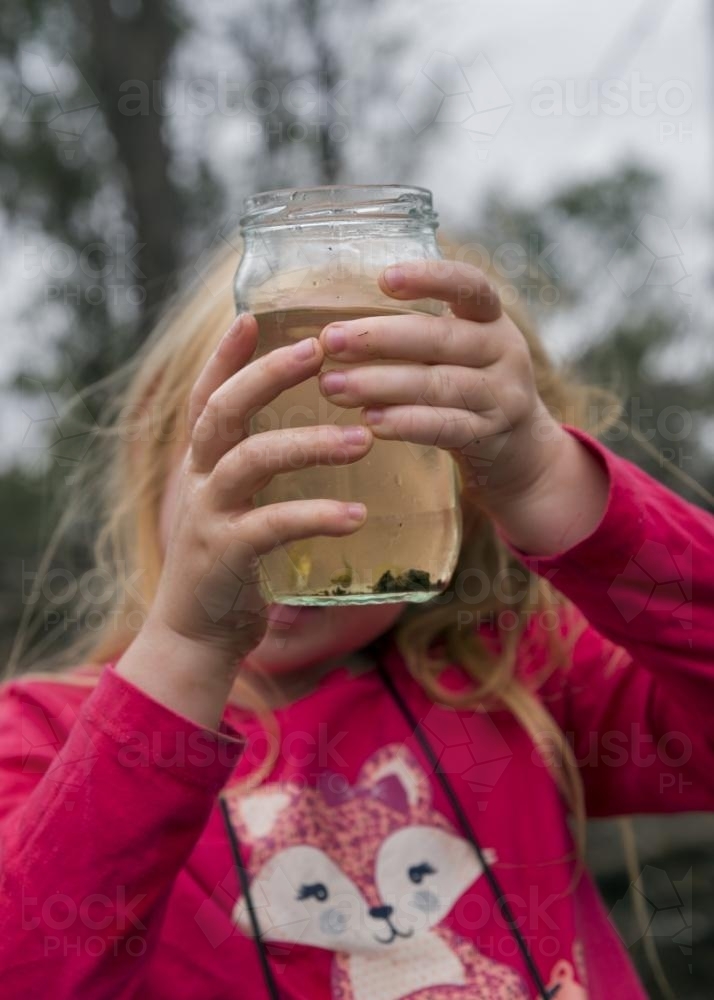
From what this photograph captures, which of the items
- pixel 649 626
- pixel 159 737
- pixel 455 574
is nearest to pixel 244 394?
pixel 159 737

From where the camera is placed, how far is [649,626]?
0.67m

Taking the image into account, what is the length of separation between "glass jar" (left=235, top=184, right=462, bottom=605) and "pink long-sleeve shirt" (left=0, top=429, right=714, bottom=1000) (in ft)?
0.44

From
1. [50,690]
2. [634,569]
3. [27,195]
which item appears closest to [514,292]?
[634,569]

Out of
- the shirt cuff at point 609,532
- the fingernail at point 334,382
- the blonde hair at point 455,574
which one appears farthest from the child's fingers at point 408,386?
the blonde hair at point 455,574

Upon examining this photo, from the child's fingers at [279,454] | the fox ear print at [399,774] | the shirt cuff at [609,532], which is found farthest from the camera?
the fox ear print at [399,774]

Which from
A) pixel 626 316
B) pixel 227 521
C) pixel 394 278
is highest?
pixel 394 278

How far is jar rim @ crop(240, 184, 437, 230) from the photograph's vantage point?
54 cm

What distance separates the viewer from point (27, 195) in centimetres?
283

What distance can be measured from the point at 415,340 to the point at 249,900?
16.1 inches

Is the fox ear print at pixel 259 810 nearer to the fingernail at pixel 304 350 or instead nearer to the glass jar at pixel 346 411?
the glass jar at pixel 346 411

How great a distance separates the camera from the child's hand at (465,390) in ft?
1.67

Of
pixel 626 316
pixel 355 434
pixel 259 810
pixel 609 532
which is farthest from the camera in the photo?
pixel 626 316

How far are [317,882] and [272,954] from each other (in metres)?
0.06

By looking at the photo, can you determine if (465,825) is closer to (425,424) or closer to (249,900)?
(249,900)
